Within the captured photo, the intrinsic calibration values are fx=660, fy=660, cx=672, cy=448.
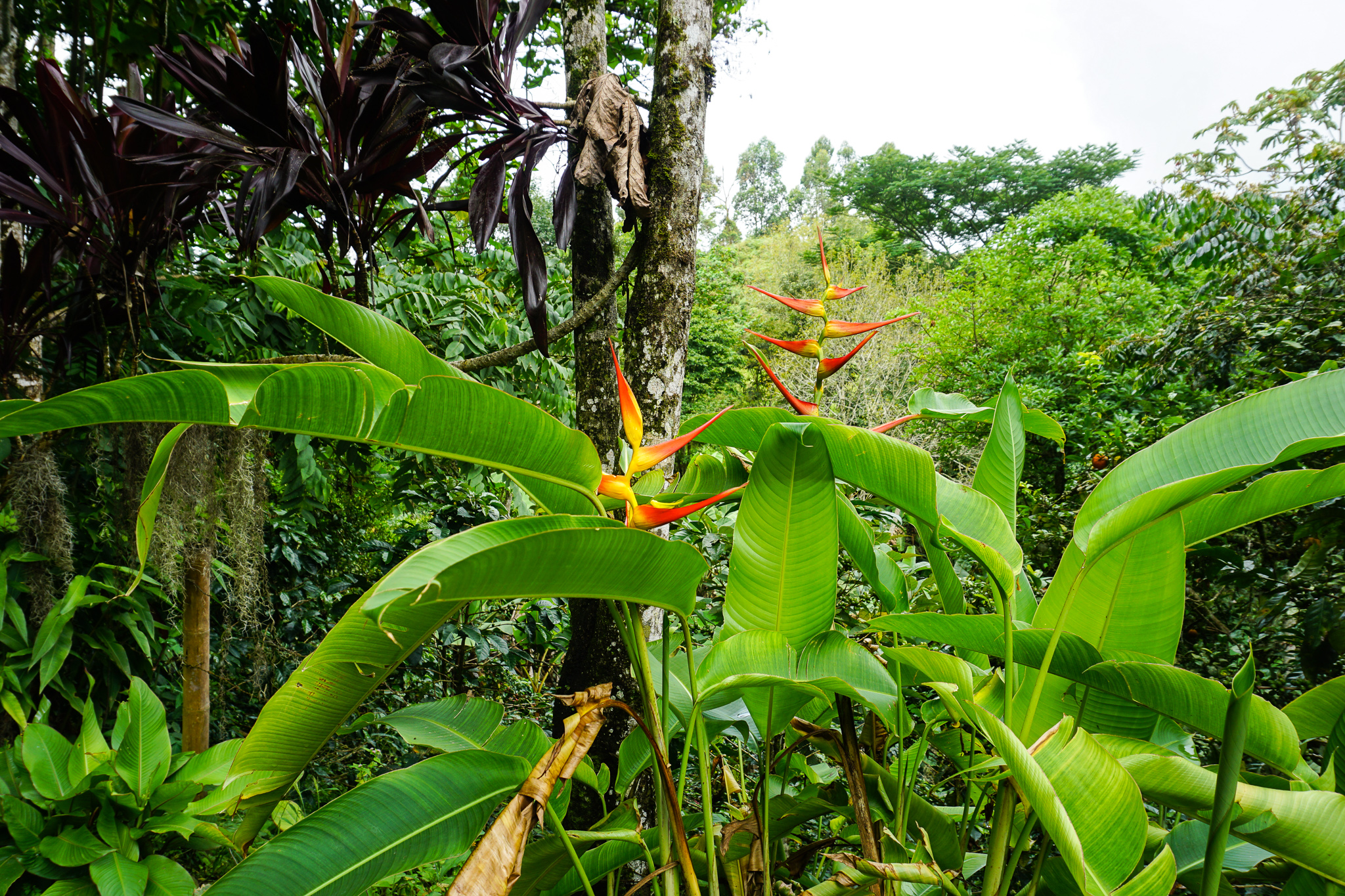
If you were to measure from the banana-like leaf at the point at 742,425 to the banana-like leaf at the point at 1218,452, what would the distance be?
1.21 feet

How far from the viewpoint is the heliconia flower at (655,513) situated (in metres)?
0.65

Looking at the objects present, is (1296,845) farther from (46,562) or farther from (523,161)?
(46,562)

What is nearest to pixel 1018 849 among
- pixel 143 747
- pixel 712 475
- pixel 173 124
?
pixel 712 475

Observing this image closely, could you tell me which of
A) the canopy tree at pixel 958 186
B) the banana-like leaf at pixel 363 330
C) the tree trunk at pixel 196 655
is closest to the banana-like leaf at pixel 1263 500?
the banana-like leaf at pixel 363 330

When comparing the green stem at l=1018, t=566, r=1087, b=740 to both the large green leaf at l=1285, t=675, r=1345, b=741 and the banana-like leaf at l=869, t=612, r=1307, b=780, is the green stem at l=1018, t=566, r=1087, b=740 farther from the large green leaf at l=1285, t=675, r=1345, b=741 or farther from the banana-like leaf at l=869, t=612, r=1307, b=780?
the large green leaf at l=1285, t=675, r=1345, b=741

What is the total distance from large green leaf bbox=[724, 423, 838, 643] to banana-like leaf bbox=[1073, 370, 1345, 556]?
0.31 metres

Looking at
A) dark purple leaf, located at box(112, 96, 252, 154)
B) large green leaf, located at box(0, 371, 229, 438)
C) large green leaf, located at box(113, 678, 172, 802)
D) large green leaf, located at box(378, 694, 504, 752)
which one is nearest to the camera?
large green leaf, located at box(0, 371, 229, 438)

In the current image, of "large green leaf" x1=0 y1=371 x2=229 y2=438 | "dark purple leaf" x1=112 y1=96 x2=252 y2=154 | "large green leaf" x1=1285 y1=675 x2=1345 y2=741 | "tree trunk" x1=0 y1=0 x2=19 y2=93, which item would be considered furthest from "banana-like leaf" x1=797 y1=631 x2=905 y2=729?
"tree trunk" x1=0 y1=0 x2=19 y2=93

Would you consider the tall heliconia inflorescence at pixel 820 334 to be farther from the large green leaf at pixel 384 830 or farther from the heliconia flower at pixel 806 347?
the large green leaf at pixel 384 830

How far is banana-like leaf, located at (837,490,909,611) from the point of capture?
1.03 m

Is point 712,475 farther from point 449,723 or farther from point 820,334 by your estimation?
point 449,723

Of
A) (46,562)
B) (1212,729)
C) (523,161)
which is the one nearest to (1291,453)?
(1212,729)

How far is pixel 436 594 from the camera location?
1.68 ft

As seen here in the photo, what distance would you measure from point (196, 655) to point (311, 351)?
1.15 metres
